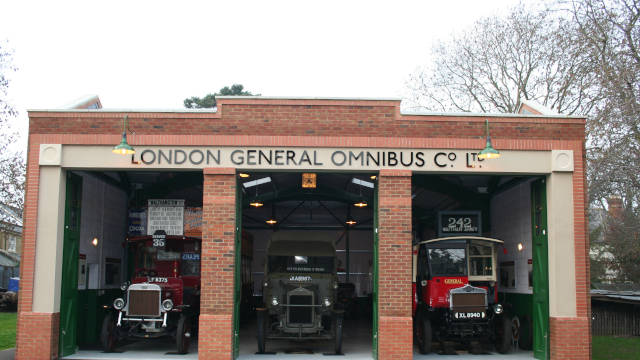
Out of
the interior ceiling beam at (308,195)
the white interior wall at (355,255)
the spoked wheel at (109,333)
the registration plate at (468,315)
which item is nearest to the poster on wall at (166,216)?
the interior ceiling beam at (308,195)

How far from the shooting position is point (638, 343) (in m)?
18.0

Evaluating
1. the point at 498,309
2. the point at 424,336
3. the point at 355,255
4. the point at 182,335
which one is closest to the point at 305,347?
the point at 424,336

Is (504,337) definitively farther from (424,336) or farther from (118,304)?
(118,304)

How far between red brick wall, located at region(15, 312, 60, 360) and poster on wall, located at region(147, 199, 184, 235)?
4.47 meters

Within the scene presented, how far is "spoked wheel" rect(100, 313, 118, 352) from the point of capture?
1405 centimetres

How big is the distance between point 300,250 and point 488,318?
16.2ft

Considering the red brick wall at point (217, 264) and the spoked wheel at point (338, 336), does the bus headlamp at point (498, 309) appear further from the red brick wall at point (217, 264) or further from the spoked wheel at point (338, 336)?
the red brick wall at point (217, 264)

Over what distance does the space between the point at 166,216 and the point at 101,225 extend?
1.68 meters

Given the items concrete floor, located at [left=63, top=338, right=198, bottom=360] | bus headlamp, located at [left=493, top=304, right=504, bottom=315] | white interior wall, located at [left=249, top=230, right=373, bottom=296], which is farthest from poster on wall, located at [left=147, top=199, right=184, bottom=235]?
white interior wall, located at [left=249, top=230, right=373, bottom=296]

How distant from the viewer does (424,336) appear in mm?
14469

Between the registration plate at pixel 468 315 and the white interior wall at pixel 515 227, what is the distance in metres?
1.54

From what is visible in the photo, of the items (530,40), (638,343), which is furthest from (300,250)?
(530,40)

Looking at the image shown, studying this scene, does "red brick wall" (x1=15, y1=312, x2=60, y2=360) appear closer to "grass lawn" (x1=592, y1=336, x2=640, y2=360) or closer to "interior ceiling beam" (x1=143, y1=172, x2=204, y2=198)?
"interior ceiling beam" (x1=143, y1=172, x2=204, y2=198)

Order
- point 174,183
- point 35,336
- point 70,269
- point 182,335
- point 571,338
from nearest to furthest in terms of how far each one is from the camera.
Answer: point 35,336 < point 571,338 < point 70,269 < point 182,335 < point 174,183
